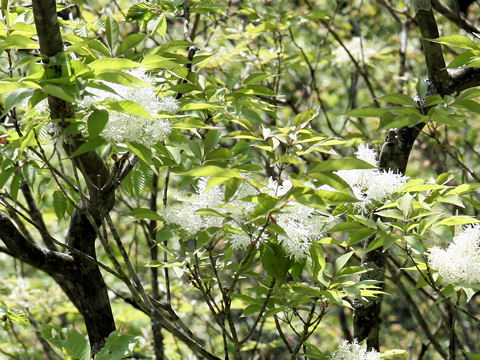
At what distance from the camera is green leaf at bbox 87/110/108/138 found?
1294mm

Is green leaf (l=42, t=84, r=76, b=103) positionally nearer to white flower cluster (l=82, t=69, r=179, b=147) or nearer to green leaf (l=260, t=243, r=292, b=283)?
white flower cluster (l=82, t=69, r=179, b=147)

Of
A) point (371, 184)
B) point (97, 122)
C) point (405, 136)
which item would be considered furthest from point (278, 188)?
point (405, 136)

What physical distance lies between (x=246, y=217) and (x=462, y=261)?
0.66 meters

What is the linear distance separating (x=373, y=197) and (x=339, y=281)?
0.84 feet

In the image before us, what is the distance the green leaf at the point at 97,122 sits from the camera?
4.25 feet

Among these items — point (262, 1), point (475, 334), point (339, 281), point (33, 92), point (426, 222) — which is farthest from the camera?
point (475, 334)

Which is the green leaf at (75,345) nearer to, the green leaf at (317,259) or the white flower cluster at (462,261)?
the green leaf at (317,259)

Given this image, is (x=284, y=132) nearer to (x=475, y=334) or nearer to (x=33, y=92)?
(x=33, y=92)

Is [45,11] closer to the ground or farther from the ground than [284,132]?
farther from the ground

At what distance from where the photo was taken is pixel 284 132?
58.2 inches

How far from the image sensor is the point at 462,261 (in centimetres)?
165

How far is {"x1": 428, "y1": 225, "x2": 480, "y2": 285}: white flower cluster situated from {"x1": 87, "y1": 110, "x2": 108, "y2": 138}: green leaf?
39.9 inches

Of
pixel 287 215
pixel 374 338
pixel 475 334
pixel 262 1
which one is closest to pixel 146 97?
pixel 287 215

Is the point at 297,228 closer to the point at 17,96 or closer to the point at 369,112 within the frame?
the point at 369,112
